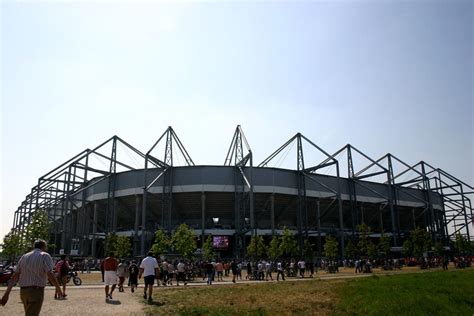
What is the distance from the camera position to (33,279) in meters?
6.94

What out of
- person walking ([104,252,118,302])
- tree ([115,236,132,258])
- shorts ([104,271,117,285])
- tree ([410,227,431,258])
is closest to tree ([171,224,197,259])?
tree ([115,236,132,258])

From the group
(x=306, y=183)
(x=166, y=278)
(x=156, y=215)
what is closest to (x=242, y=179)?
(x=306, y=183)

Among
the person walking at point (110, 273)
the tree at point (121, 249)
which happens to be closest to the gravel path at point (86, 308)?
the person walking at point (110, 273)

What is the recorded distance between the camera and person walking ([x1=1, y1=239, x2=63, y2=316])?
682 cm

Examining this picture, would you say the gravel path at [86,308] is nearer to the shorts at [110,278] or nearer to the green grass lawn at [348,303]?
the green grass lawn at [348,303]

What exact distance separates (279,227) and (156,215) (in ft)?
79.8

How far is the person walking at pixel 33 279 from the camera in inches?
269

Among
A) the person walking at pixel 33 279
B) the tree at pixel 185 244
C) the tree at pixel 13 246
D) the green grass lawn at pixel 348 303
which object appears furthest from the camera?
the tree at pixel 13 246

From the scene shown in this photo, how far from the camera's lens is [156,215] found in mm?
74750

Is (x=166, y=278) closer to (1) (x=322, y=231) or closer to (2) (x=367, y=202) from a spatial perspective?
(1) (x=322, y=231)

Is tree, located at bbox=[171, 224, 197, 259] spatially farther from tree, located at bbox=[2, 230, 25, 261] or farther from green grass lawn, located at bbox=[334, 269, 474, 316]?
green grass lawn, located at bbox=[334, 269, 474, 316]

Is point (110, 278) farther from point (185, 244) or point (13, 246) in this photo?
point (13, 246)

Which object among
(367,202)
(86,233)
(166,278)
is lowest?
(166,278)

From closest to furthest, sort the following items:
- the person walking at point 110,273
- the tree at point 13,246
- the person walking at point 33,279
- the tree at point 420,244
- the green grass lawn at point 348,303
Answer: the person walking at point 33,279
the green grass lawn at point 348,303
the person walking at point 110,273
the tree at point 13,246
the tree at point 420,244
